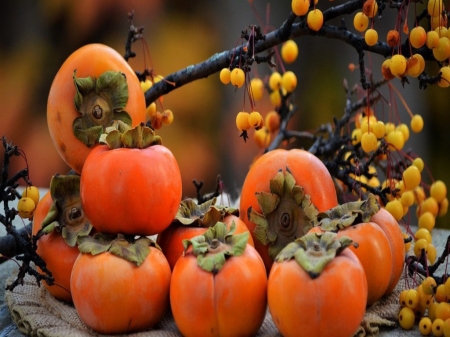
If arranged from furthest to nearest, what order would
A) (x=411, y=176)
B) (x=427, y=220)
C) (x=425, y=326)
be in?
(x=427, y=220) < (x=411, y=176) < (x=425, y=326)

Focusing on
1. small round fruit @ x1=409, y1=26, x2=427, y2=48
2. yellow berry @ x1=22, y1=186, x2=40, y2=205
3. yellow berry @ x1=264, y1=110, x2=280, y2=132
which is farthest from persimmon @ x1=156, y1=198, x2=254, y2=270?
yellow berry @ x1=264, y1=110, x2=280, y2=132

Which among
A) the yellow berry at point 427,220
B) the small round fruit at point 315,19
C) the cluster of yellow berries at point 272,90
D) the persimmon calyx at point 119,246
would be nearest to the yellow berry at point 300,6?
the small round fruit at point 315,19

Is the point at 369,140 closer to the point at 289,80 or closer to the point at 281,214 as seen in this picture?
the point at 281,214

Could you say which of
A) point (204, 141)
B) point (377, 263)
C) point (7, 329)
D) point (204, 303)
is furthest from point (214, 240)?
point (204, 141)

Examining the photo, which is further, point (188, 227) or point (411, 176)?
point (411, 176)

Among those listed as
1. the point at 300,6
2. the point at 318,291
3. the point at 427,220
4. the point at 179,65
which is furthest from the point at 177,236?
the point at 179,65

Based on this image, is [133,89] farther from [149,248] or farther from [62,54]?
[62,54]
